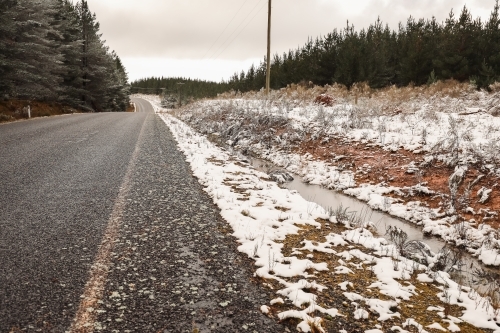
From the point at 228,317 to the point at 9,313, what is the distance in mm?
1555

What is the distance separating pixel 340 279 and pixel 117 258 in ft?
7.23

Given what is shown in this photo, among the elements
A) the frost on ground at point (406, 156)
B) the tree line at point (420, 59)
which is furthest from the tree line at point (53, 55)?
the tree line at point (420, 59)

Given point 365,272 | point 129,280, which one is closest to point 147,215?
point 129,280

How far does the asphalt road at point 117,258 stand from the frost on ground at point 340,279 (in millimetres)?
259

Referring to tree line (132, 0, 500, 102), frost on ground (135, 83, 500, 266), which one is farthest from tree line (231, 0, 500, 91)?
frost on ground (135, 83, 500, 266)

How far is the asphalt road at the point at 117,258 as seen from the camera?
2273 mm

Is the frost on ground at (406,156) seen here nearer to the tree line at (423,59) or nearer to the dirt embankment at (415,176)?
the dirt embankment at (415,176)

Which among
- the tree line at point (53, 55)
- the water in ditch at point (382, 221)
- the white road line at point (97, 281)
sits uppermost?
the tree line at point (53, 55)

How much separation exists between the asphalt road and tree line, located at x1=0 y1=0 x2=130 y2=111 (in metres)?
15.6

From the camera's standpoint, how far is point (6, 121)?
15.4m

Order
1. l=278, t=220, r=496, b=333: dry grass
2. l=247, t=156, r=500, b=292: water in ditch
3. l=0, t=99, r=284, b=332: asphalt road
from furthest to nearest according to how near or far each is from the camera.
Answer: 1. l=247, t=156, r=500, b=292: water in ditch
2. l=278, t=220, r=496, b=333: dry grass
3. l=0, t=99, r=284, b=332: asphalt road

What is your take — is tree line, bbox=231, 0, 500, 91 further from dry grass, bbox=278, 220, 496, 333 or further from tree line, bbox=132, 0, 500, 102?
dry grass, bbox=278, 220, 496, 333

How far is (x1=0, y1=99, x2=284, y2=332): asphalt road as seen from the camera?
2.27 meters

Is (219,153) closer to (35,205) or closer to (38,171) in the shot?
(38,171)
